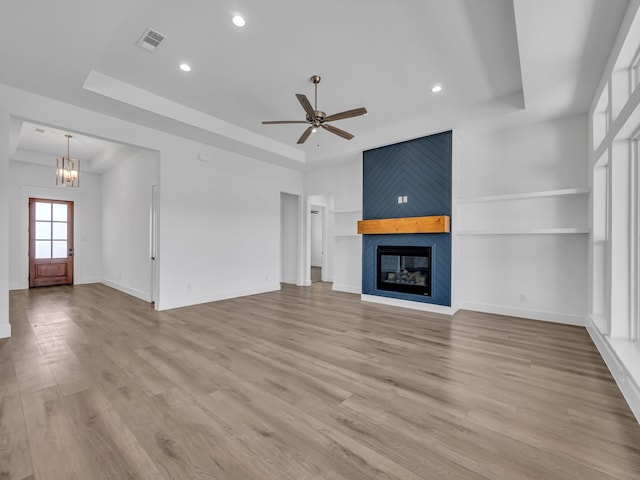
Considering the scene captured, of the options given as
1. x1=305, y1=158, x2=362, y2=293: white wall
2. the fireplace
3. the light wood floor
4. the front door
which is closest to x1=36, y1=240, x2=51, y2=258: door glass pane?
the front door

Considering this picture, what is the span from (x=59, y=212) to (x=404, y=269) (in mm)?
8658

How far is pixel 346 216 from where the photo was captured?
6812 millimetres

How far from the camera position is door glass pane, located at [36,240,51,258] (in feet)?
22.8

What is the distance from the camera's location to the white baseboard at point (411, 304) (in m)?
4.64

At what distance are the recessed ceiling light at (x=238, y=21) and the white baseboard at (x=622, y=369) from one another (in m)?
4.25

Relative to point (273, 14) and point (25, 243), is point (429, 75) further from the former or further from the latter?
point (25, 243)

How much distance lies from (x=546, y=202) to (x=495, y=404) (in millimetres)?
3500

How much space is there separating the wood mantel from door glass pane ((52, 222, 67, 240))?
7.68m

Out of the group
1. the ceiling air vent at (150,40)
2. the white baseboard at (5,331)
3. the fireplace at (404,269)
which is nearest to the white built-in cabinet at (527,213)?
the fireplace at (404,269)

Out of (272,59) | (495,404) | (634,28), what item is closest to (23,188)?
(272,59)

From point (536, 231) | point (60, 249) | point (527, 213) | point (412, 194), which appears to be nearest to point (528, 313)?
point (536, 231)

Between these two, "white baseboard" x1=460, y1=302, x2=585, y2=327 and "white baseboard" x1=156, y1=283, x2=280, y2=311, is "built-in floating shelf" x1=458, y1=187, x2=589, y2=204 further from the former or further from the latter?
"white baseboard" x1=156, y1=283, x2=280, y2=311

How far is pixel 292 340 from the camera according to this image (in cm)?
337

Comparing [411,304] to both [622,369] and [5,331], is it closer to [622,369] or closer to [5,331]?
[622,369]
